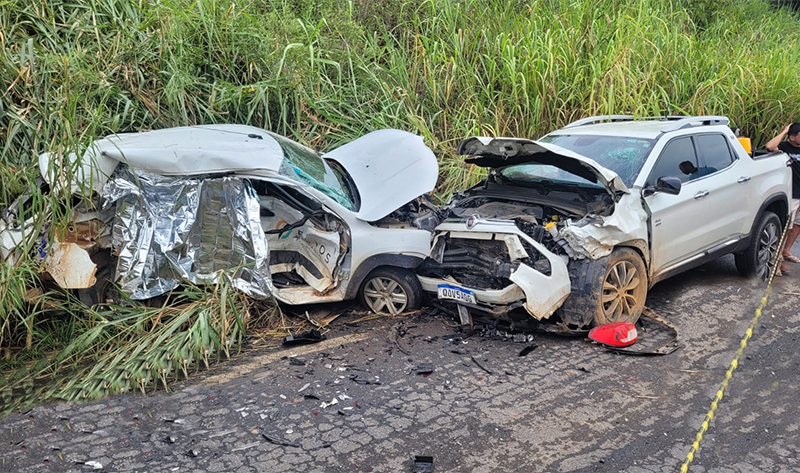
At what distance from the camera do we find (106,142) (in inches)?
224

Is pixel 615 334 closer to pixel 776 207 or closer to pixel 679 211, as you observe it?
pixel 679 211

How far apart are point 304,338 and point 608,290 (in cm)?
249

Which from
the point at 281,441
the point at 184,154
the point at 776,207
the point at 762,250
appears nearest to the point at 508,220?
the point at 281,441

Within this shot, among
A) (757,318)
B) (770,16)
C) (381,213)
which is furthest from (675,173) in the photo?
(770,16)

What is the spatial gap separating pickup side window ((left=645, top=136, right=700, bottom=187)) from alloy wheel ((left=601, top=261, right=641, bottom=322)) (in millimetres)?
864

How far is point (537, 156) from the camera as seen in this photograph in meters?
5.98

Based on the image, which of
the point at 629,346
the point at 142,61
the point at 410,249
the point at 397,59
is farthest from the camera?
the point at 397,59

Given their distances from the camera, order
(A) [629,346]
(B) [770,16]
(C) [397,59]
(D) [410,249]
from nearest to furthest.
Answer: (A) [629,346] < (D) [410,249] < (C) [397,59] < (B) [770,16]

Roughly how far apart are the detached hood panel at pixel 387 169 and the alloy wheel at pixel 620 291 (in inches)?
66.7

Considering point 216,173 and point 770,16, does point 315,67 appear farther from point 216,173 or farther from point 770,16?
point 770,16

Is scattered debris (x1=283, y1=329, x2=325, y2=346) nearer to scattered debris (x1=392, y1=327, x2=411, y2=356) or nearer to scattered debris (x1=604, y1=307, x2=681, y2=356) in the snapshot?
scattered debris (x1=392, y1=327, x2=411, y2=356)

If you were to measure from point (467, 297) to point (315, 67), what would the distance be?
16.5ft

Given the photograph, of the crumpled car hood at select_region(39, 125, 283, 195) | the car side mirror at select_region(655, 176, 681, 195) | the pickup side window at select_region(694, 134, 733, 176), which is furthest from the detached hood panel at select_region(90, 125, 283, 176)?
the pickup side window at select_region(694, 134, 733, 176)

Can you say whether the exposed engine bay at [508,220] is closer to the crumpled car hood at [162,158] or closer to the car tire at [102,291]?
the crumpled car hood at [162,158]
